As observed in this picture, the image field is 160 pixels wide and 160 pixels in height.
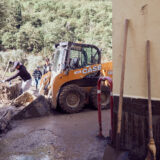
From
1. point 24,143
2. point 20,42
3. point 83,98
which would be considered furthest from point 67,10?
point 24,143

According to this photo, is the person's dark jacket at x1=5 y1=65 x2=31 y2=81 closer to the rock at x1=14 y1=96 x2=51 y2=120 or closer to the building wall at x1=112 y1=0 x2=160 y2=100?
the rock at x1=14 y1=96 x2=51 y2=120

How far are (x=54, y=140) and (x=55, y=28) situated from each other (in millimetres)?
25316

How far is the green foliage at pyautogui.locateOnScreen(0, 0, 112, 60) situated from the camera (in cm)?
2836

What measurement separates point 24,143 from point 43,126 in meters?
1.37

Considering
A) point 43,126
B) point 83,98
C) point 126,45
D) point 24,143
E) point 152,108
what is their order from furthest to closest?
point 83,98, point 43,126, point 24,143, point 126,45, point 152,108

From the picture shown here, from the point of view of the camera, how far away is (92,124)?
6105 millimetres

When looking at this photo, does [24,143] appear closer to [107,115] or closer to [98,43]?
[107,115]

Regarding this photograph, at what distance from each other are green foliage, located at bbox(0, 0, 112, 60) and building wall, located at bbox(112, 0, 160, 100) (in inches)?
813

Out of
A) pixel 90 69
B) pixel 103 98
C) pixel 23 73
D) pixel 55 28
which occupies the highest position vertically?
pixel 55 28

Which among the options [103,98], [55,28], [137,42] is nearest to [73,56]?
[103,98]

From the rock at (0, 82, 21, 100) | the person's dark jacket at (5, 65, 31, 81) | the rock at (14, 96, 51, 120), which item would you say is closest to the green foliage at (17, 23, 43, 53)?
the rock at (0, 82, 21, 100)

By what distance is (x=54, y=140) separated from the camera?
476 cm

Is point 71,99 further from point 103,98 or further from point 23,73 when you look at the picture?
point 23,73

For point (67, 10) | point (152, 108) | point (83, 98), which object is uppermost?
point (67, 10)
